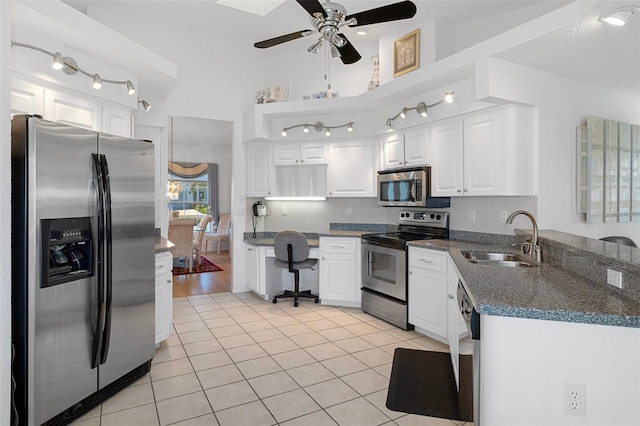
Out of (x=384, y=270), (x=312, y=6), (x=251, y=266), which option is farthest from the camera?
(x=251, y=266)

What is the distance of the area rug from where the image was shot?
6844 mm

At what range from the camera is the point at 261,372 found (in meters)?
2.87

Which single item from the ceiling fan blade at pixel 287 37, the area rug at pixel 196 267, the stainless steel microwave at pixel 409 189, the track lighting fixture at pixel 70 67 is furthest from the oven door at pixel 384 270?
the area rug at pixel 196 267

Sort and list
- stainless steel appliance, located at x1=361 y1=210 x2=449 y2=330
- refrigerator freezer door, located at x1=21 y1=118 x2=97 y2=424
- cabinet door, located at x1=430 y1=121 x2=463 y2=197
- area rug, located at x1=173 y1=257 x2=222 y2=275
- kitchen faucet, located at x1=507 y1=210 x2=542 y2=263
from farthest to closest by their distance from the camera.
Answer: area rug, located at x1=173 y1=257 x2=222 y2=275 → stainless steel appliance, located at x1=361 y1=210 x2=449 y2=330 → cabinet door, located at x1=430 y1=121 x2=463 y2=197 → kitchen faucet, located at x1=507 y1=210 x2=542 y2=263 → refrigerator freezer door, located at x1=21 y1=118 x2=97 y2=424

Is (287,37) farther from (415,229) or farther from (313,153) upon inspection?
(415,229)

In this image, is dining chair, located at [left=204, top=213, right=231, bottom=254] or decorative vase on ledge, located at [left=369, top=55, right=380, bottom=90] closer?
decorative vase on ledge, located at [left=369, top=55, right=380, bottom=90]

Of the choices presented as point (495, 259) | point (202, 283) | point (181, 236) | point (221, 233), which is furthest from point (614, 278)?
point (221, 233)

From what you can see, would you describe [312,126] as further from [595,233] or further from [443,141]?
[595,233]

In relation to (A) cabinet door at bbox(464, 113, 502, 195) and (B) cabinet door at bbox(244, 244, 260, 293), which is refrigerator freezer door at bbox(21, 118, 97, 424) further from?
(A) cabinet door at bbox(464, 113, 502, 195)

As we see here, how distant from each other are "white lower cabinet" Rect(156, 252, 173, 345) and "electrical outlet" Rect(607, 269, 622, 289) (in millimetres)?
2936

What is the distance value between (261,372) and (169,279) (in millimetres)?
1135

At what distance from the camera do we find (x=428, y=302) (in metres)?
3.49

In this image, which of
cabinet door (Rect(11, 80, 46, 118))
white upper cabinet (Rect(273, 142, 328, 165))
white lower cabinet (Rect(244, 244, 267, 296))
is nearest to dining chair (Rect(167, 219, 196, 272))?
white lower cabinet (Rect(244, 244, 267, 296))

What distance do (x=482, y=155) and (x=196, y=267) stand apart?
221 inches
